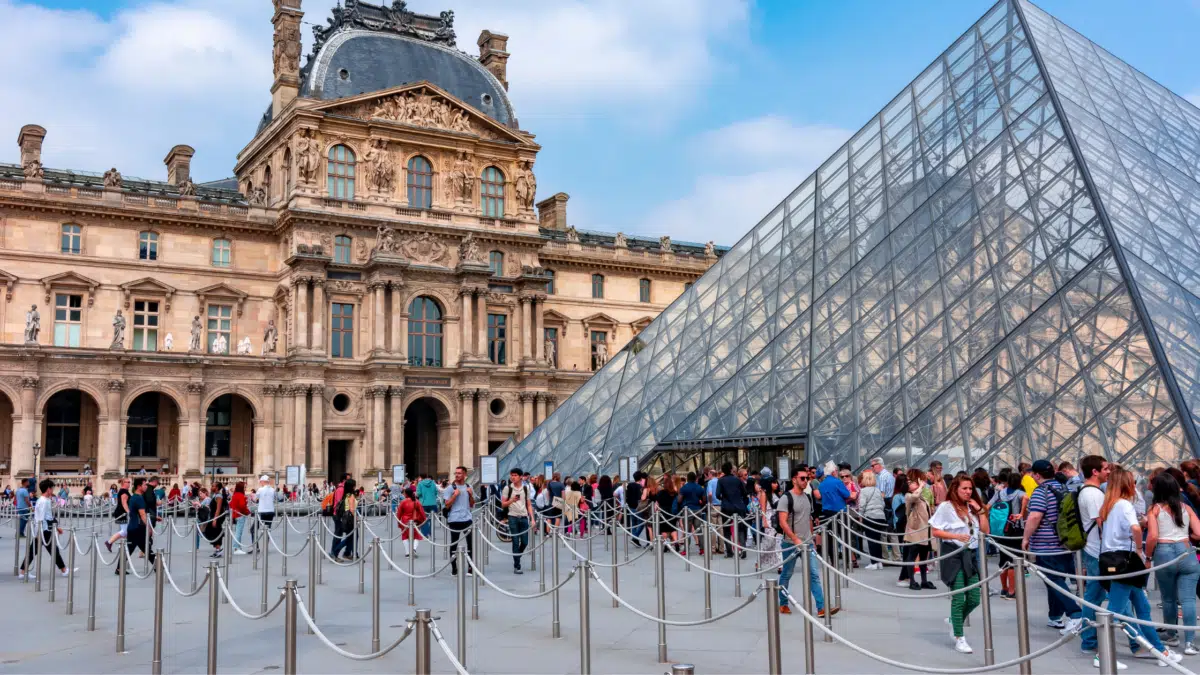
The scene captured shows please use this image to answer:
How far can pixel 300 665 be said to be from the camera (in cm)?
823

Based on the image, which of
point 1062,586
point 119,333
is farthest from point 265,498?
point 119,333

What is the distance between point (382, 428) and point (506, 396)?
5942 mm

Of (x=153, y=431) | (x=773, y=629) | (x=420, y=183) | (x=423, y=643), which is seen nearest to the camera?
(x=423, y=643)

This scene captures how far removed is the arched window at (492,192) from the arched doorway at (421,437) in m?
8.57

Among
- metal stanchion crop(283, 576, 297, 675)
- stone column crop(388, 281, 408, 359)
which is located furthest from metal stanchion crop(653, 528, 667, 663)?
stone column crop(388, 281, 408, 359)

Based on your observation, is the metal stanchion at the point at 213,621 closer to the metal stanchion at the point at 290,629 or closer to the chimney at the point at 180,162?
the metal stanchion at the point at 290,629

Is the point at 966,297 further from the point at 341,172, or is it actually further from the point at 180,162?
the point at 180,162

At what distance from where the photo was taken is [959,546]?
8.69 meters

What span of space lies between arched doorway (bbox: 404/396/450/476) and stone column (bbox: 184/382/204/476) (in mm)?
8818

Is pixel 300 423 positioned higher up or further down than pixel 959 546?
higher up

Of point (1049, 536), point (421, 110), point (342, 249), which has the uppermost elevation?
point (421, 110)

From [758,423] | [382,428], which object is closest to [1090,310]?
[758,423]

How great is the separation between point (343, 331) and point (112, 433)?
9105 mm

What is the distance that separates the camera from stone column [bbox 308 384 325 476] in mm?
40875
